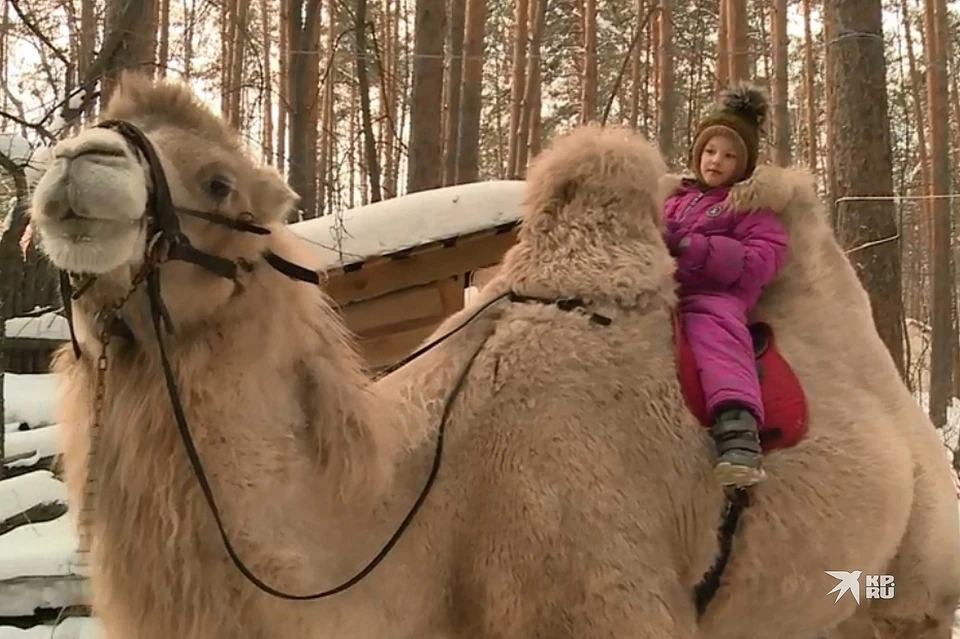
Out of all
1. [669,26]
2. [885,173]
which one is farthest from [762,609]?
[669,26]

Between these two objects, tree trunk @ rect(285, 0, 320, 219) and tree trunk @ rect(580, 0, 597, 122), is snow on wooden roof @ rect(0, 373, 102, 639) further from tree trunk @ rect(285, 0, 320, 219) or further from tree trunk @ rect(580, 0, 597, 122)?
tree trunk @ rect(580, 0, 597, 122)

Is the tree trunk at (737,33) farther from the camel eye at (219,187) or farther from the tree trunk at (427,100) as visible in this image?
the camel eye at (219,187)

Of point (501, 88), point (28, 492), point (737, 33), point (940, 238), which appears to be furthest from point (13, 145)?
point (501, 88)

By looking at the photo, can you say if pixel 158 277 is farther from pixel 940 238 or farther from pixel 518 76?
pixel 940 238

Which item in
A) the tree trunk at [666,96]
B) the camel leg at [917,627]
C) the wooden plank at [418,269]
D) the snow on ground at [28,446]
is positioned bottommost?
the camel leg at [917,627]

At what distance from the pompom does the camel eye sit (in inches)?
85.8

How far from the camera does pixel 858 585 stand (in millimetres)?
3559

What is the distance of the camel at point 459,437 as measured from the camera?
2.47 metres

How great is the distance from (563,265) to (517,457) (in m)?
0.72

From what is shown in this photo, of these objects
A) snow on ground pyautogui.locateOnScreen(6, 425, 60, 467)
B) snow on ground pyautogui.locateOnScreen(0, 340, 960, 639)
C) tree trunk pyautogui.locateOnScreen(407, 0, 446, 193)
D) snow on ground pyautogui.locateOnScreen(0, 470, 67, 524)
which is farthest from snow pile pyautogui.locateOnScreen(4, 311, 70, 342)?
tree trunk pyautogui.locateOnScreen(407, 0, 446, 193)

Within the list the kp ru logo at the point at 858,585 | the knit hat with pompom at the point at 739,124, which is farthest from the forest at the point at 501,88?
the kp ru logo at the point at 858,585

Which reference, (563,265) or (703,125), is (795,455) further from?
(703,125)

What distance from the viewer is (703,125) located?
13.3 ft

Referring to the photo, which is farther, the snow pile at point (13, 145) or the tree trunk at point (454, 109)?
the tree trunk at point (454, 109)
